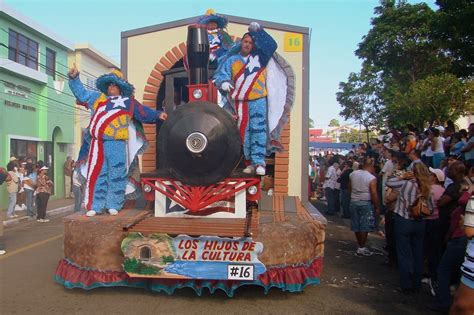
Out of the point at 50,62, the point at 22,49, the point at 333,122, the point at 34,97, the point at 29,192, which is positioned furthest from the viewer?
the point at 333,122

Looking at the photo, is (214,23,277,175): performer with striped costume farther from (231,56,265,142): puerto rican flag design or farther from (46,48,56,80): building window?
(46,48,56,80): building window

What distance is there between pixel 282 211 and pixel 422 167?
1.66 metres

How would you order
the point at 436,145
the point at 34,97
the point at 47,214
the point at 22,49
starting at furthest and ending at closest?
the point at 34,97
the point at 22,49
the point at 47,214
the point at 436,145

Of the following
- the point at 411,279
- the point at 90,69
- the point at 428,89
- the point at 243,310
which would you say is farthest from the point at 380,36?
the point at 243,310

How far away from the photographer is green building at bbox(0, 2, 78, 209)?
14961mm

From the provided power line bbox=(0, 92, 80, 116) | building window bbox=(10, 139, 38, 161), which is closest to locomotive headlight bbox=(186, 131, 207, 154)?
building window bbox=(10, 139, 38, 161)

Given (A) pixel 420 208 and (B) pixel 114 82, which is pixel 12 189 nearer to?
(B) pixel 114 82

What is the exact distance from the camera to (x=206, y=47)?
462 cm

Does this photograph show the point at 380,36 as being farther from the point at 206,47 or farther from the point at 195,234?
the point at 195,234

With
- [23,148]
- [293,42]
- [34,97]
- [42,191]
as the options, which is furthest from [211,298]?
[34,97]

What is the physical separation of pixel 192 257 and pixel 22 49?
15.7 meters

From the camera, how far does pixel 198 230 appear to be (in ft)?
12.0

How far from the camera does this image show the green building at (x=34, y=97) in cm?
1496

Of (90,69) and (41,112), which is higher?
(90,69)
